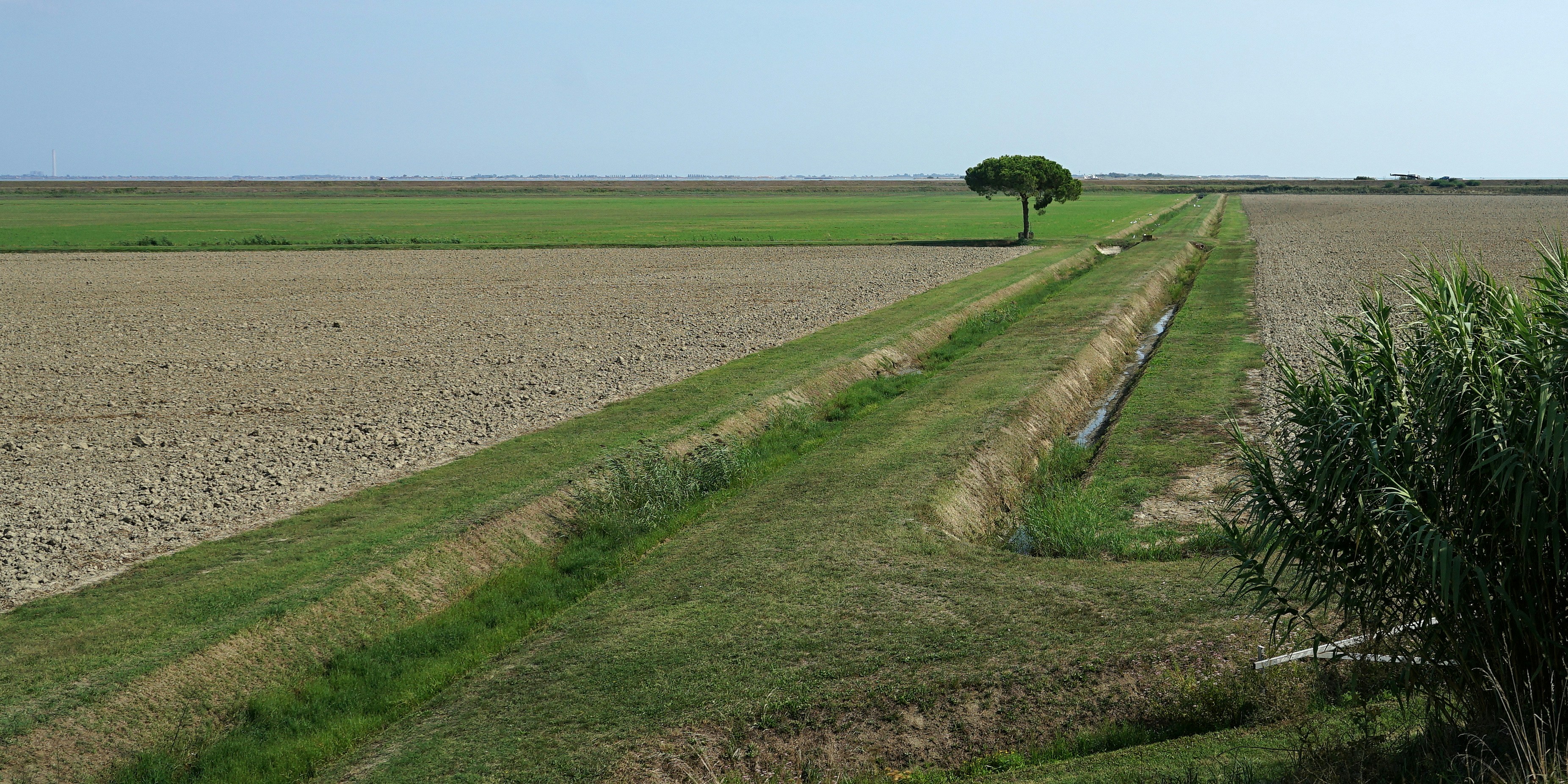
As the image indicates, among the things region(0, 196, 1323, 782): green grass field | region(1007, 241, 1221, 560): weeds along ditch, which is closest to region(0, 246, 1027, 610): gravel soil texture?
region(0, 196, 1323, 782): green grass field

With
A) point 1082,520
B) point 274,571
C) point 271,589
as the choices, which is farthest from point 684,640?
point 1082,520

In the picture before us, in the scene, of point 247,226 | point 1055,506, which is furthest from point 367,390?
point 247,226

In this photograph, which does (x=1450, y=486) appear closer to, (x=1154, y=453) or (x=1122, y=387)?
(x=1154, y=453)

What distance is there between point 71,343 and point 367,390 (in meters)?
12.5

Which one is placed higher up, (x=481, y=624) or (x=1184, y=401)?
(x=1184, y=401)

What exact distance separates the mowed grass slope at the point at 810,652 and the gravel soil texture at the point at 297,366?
5916mm

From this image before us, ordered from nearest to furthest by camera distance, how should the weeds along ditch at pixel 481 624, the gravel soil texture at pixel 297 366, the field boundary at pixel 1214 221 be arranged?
the weeds along ditch at pixel 481 624
the gravel soil texture at pixel 297 366
the field boundary at pixel 1214 221

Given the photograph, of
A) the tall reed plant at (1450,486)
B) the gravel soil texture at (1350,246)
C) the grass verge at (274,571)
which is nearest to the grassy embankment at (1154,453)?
the gravel soil texture at (1350,246)

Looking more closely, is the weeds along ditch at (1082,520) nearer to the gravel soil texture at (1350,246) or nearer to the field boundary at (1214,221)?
the gravel soil texture at (1350,246)

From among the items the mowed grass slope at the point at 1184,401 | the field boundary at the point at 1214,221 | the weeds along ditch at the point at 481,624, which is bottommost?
the weeds along ditch at the point at 481,624

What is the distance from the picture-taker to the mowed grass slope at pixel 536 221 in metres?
72.1

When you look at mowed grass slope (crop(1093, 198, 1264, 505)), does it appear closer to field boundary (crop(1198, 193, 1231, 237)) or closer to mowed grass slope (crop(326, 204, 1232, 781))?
mowed grass slope (crop(326, 204, 1232, 781))

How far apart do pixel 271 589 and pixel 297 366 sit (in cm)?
1571

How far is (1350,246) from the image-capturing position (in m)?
58.2
